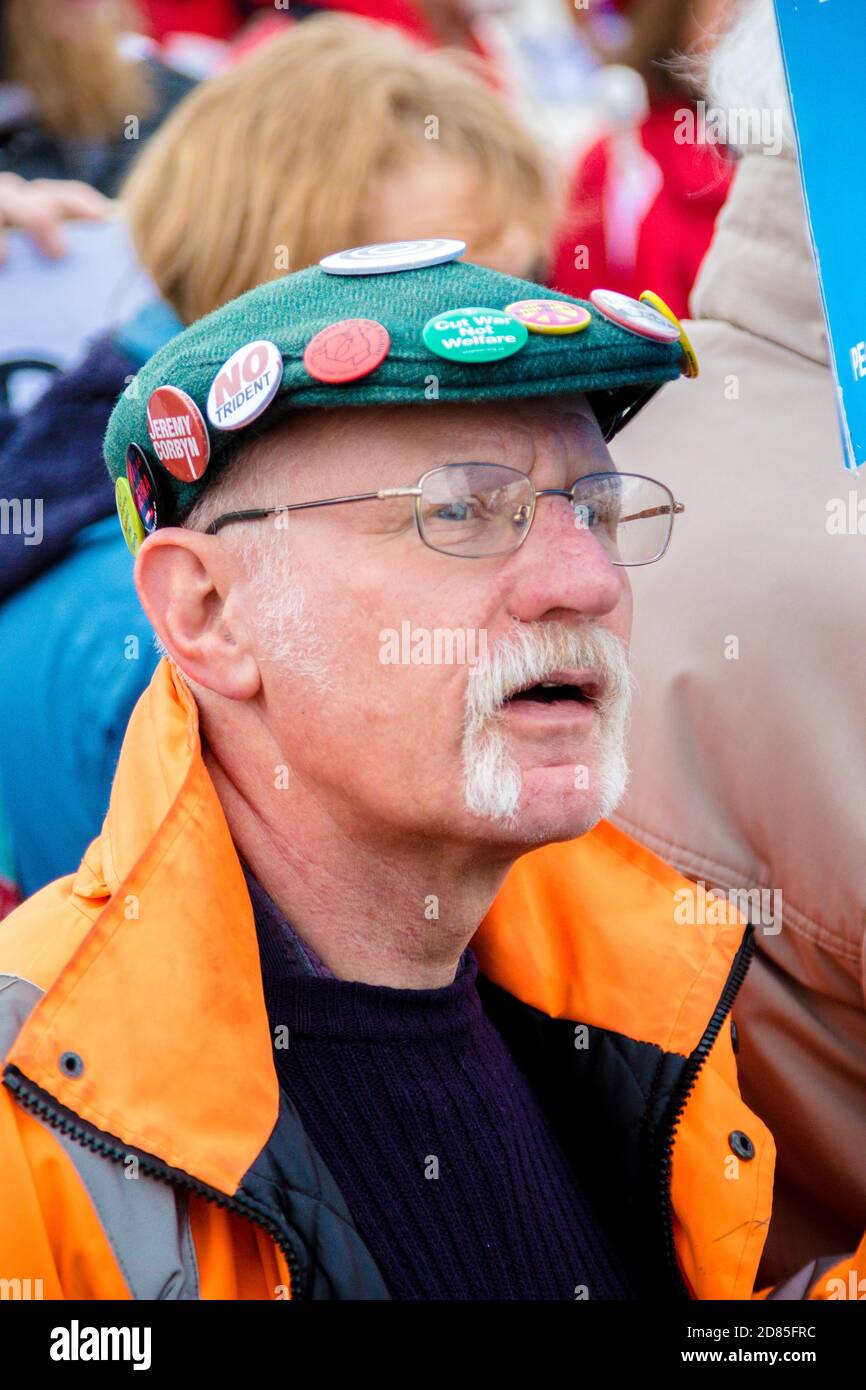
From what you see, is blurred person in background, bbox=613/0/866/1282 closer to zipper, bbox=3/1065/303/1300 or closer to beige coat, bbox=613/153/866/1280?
beige coat, bbox=613/153/866/1280

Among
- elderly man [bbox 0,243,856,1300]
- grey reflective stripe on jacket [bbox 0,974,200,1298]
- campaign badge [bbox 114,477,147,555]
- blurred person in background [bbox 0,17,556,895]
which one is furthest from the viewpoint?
blurred person in background [bbox 0,17,556,895]

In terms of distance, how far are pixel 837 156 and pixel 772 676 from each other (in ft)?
2.11

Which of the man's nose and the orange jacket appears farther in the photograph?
the man's nose

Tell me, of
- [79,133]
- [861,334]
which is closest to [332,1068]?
[861,334]

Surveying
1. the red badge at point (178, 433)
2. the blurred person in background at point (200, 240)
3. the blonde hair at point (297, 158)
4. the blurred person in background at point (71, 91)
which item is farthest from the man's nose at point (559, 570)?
the blurred person in background at point (71, 91)

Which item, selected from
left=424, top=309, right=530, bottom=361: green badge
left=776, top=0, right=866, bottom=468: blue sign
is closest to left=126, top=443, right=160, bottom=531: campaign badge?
left=424, top=309, right=530, bottom=361: green badge

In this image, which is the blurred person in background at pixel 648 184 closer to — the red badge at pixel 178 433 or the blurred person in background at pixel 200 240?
the blurred person in background at pixel 200 240

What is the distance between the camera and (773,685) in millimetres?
1913

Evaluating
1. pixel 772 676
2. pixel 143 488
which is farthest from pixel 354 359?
pixel 772 676

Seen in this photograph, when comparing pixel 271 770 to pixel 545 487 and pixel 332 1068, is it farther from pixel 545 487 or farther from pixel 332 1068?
pixel 545 487

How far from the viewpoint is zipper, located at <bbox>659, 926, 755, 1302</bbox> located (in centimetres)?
194

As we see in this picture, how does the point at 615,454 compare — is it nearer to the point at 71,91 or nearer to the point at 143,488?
the point at 143,488

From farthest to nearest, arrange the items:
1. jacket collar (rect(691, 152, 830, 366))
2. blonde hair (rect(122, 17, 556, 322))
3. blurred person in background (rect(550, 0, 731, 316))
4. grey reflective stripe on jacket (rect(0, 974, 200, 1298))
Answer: blurred person in background (rect(550, 0, 731, 316)), blonde hair (rect(122, 17, 556, 322)), jacket collar (rect(691, 152, 830, 366)), grey reflective stripe on jacket (rect(0, 974, 200, 1298))

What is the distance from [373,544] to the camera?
1722 millimetres
